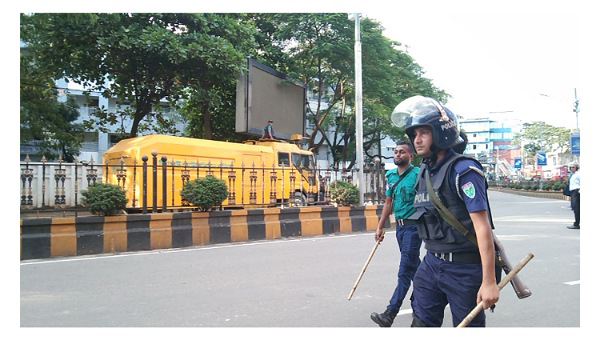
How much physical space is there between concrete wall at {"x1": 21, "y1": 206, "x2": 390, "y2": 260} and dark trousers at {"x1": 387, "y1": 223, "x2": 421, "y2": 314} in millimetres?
5012

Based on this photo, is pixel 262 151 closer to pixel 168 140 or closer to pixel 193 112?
pixel 168 140

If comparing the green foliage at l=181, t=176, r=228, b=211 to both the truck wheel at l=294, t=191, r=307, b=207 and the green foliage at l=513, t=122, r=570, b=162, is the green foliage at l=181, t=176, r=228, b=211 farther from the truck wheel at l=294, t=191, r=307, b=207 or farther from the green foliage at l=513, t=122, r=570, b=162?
the green foliage at l=513, t=122, r=570, b=162

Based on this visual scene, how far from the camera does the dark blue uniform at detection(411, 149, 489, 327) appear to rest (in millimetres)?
2613

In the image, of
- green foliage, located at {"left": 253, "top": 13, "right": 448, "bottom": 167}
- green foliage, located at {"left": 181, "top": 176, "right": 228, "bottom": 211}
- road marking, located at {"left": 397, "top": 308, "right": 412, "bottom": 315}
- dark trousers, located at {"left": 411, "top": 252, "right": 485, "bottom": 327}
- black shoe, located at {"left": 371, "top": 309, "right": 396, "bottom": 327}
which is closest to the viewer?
dark trousers, located at {"left": 411, "top": 252, "right": 485, "bottom": 327}

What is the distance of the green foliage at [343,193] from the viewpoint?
433 inches

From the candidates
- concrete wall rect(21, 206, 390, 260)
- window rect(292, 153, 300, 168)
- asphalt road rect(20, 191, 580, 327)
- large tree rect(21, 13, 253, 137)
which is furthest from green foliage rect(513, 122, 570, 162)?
asphalt road rect(20, 191, 580, 327)

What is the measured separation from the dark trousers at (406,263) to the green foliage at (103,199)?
5075 mm

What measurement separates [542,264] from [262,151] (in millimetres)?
9245

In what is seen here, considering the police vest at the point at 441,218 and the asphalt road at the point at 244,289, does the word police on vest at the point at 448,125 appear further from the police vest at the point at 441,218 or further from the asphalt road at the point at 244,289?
the asphalt road at the point at 244,289

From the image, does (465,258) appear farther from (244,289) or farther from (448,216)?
(244,289)

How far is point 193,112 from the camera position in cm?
2033

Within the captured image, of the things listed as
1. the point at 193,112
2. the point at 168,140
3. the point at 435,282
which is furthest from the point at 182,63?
the point at 435,282

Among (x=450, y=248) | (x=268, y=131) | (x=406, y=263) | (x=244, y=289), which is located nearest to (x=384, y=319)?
(x=406, y=263)

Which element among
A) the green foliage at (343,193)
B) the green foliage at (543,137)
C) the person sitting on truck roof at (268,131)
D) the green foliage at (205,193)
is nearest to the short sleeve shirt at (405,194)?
the green foliage at (205,193)
